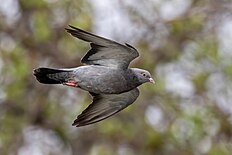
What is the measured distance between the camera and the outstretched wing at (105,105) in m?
6.53

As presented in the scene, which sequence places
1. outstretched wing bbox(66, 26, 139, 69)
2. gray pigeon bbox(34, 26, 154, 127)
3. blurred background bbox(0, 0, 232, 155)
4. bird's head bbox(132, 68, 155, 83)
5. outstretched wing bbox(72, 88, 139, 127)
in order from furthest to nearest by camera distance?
1. blurred background bbox(0, 0, 232, 155)
2. outstretched wing bbox(72, 88, 139, 127)
3. bird's head bbox(132, 68, 155, 83)
4. outstretched wing bbox(66, 26, 139, 69)
5. gray pigeon bbox(34, 26, 154, 127)

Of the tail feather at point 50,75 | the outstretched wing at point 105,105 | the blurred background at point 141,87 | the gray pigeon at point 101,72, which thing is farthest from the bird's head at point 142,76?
the blurred background at point 141,87

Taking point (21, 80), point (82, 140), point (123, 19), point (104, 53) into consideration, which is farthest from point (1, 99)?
point (104, 53)

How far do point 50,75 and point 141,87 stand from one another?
806cm

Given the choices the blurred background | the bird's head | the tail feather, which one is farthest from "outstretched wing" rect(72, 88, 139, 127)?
the blurred background

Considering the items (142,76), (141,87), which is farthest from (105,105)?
(141,87)

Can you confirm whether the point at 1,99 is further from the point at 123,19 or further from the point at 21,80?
the point at 123,19

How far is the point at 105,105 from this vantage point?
678 cm

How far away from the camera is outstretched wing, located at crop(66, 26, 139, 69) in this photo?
6.05 m

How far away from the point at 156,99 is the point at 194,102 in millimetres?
712

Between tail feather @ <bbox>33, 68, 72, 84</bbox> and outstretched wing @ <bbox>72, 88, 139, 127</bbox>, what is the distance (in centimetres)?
54

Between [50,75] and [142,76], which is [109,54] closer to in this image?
[142,76]

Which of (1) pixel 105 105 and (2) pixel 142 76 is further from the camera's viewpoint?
(1) pixel 105 105

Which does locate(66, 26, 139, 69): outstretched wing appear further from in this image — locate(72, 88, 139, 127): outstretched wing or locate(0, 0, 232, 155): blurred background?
locate(0, 0, 232, 155): blurred background
